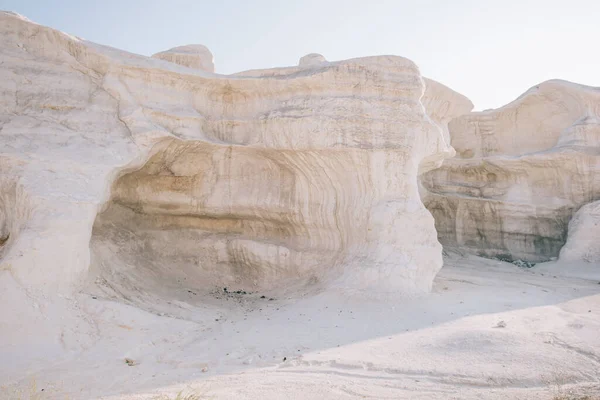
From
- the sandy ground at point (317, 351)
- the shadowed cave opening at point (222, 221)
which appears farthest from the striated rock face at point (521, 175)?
the shadowed cave opening at point (222, 221)

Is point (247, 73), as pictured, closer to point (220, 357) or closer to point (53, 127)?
point (53, 127)

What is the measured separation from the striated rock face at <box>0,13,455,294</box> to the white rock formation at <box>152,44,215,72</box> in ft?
10.2

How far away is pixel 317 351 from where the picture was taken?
454cm

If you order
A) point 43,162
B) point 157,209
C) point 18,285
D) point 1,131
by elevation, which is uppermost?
point 1,131

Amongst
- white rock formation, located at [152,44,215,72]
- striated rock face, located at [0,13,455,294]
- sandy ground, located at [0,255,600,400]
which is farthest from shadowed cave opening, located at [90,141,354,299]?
white rock formation, located at [152,44,215,72]

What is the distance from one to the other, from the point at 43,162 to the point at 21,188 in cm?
43

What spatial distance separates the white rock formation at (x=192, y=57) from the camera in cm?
1070

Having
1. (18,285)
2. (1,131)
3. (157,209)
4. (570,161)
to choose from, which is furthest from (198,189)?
(570,161)

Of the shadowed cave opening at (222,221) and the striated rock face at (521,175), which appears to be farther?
the striated rock face at (521,175)

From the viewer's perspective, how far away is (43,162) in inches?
228

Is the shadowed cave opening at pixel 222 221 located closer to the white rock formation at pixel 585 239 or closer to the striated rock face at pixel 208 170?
the striated rock face at pixel 208 170

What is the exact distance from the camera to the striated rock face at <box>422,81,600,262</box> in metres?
12.0

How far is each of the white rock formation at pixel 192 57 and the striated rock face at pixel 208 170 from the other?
3120 mm

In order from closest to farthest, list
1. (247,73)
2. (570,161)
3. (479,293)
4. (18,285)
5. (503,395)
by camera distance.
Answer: (503,395)
(18,285)
(479,293)
(247,73)
(570,161)
